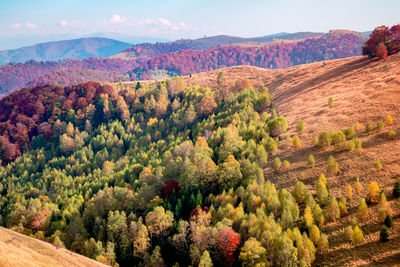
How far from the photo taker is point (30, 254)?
1563 inches

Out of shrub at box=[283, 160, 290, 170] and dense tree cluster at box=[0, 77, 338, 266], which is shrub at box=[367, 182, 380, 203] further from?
shrub at box=[283, 160, 290, 170]

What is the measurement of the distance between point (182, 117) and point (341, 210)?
9719 cm

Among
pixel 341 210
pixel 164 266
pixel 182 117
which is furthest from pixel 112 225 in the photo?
pixel 182 117

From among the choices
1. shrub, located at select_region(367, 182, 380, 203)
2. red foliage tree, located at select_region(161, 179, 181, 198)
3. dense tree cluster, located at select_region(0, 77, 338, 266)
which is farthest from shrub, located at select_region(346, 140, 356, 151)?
red foliage tree, located at select_region(161, 179, 181, 198)

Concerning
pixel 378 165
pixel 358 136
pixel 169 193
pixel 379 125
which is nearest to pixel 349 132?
pixel 358 136

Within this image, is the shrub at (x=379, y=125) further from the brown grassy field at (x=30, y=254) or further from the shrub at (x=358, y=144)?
the brown grassy field at (x=30, y=254)

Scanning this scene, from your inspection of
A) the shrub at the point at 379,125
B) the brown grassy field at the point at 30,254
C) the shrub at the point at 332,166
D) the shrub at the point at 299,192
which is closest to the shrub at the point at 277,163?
the shrub at the point at 332,166

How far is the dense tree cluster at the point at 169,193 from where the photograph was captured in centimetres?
4562

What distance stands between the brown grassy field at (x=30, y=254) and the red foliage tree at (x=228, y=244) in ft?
71.3

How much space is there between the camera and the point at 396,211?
43438 mm

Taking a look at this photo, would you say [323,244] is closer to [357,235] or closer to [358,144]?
[357,235]

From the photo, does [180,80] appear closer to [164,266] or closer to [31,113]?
[31,113]

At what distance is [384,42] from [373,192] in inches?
3864

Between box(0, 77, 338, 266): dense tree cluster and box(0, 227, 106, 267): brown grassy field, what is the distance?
921 centimetres
